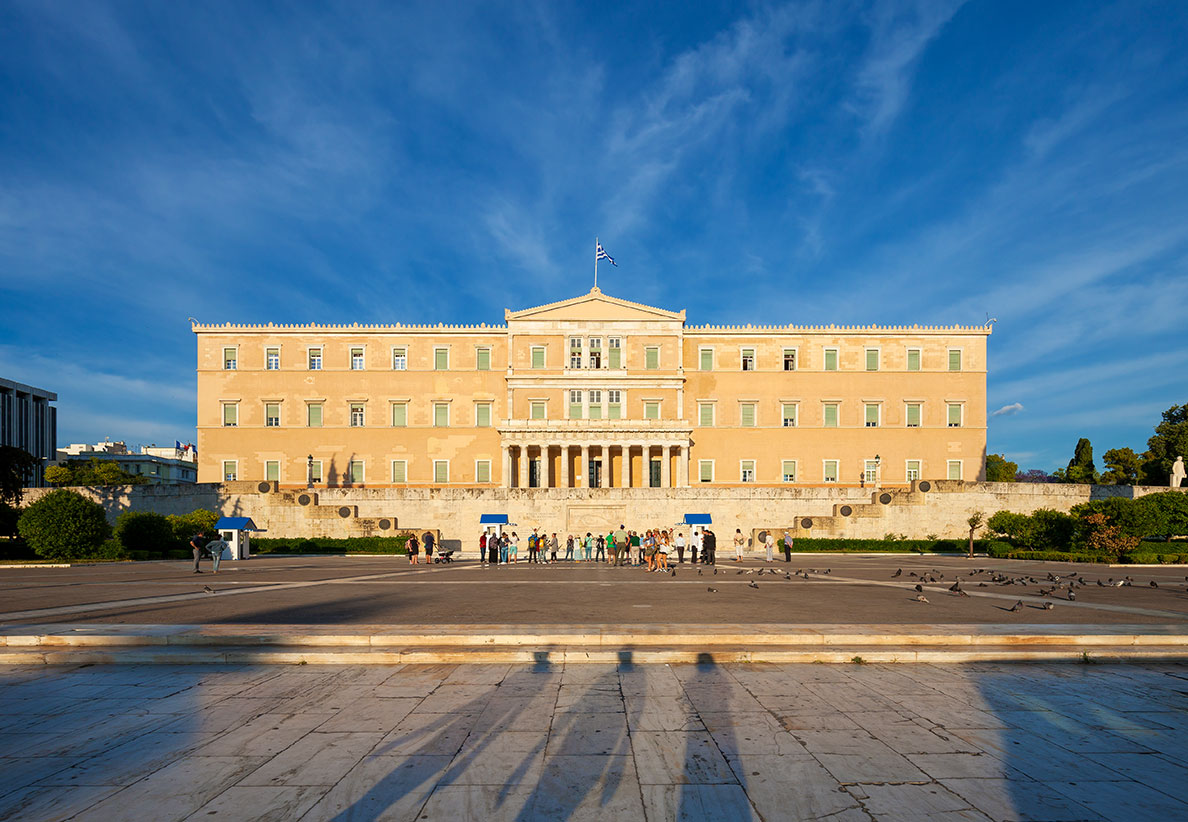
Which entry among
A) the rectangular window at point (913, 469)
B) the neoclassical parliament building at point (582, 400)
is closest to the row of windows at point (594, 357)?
the neoclassical parliament building at point (582, 400)

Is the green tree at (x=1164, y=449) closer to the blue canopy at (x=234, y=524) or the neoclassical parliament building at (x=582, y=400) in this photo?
the neoclassical parliament building at (x=582, y=400)

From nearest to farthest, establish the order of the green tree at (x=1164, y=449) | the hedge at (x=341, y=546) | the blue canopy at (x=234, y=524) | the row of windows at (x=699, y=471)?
the blue canopy at (x=234, y=524), the hedge at (x=341, y=546), the row of windows at (x=699, y=471), the green tree at (x=1164, y=449)

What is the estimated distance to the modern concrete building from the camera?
85875 mm

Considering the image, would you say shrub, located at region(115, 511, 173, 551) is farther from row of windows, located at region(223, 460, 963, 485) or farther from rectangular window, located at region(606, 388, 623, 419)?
rectangular window, located at region(606, 388, 623, 419)

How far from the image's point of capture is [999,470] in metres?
88.9

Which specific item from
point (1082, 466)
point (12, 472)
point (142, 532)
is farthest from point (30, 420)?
point (1082, 466)

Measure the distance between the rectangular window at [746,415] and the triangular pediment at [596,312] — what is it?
369 inches

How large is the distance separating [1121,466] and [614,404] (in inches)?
2239

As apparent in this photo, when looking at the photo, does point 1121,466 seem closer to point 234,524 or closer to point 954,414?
point 954,414

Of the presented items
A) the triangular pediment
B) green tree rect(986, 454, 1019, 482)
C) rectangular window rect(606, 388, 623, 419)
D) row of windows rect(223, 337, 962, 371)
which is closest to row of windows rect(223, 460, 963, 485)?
row of windows rect(223, 337, 962, 371)

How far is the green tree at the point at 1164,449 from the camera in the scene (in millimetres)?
57750

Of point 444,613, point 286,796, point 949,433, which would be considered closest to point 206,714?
point 286,796

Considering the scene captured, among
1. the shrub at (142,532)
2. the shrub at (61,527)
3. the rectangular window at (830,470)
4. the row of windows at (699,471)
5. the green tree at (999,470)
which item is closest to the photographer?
the shrub at (61,527)

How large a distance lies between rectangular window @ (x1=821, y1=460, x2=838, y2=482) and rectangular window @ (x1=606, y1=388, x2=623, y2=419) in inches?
672
